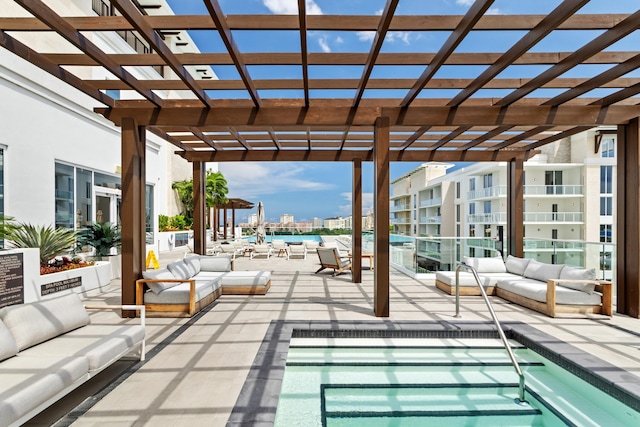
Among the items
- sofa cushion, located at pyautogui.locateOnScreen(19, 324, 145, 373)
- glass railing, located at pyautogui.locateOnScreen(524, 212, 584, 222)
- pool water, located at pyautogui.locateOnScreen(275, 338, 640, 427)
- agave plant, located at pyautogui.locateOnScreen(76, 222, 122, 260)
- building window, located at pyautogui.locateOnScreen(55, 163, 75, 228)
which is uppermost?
building window, located at pyautogui.locateOnScreen(55, 163, 75, 228)

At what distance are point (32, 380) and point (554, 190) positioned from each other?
31.3 metres

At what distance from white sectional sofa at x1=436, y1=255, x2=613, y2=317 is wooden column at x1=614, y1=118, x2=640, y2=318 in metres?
0.39

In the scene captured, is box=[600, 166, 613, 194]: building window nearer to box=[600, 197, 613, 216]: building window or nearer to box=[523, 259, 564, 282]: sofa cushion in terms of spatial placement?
box=[600, 197, 613, 216]: building window

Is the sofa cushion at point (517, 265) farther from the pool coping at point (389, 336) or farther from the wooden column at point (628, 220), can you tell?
the pool coping at point (389, 336)

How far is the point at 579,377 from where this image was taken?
3697 millimetres

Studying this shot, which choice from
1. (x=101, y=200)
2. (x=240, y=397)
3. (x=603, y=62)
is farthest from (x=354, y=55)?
(x=101, y=200)

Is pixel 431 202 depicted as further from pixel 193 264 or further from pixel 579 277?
pixel 193 264

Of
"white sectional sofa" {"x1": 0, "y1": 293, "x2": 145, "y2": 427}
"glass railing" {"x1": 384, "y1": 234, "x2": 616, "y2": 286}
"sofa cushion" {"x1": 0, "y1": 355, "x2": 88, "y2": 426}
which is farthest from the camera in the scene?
Result: "glass railing" {"x1": 384, "y1": 234, "x2": 616, "y2": 286}

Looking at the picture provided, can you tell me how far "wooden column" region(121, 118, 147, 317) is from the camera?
5594 mm

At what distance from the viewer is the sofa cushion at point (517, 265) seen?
7432 millimetres

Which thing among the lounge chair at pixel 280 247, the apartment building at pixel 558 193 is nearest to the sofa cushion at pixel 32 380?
the lounge chair at pixel 280 247

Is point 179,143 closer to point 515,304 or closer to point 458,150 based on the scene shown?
point 458,150

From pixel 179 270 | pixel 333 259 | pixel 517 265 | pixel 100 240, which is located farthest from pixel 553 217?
pixel 100 240

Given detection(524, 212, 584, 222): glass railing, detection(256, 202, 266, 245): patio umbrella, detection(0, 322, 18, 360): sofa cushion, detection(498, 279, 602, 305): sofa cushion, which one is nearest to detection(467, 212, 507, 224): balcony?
detection(524, 212, 584, 222): glass railing
